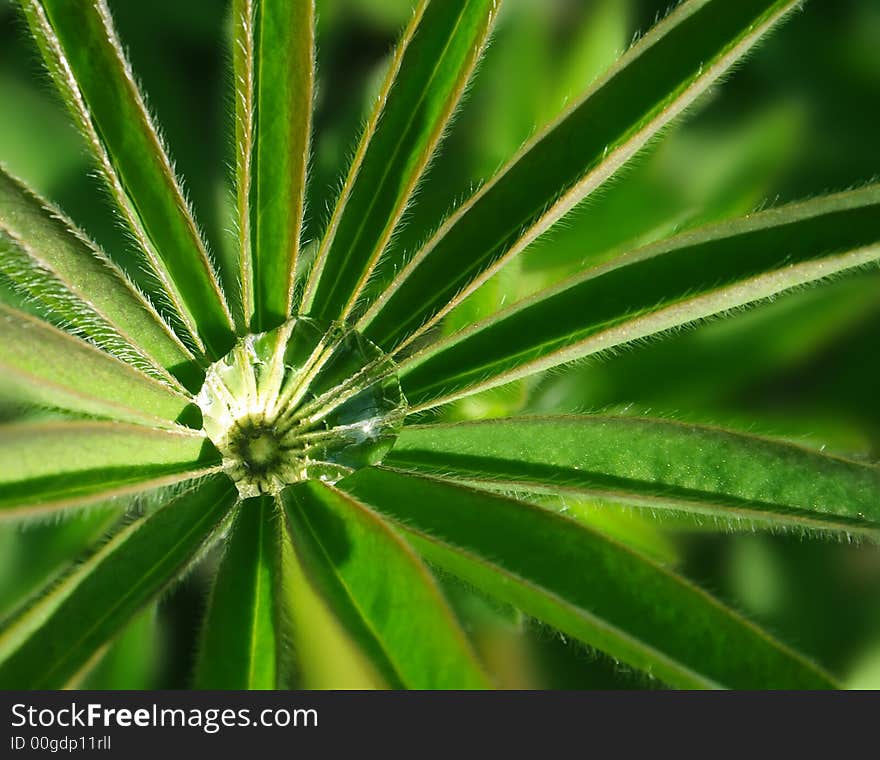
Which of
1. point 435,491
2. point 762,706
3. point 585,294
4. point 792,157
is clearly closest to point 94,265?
point 435,491

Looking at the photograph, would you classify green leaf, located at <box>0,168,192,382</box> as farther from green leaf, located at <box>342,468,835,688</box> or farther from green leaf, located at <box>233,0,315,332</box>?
green leaf, located at <box>342,468,835,688</box>

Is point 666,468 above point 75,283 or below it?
below

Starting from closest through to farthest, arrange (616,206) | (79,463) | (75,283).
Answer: (79,463), (75,283), (616,206)

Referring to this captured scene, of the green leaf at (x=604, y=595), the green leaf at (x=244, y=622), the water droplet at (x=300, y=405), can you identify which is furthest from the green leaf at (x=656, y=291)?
the green leaf at (x=244, y=622)

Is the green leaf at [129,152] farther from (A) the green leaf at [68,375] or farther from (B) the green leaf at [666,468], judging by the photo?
(B) the green leaf at [666,468]

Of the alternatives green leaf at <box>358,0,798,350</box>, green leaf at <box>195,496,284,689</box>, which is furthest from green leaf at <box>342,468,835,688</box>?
green leaf at <box>358,0,798,350</box>

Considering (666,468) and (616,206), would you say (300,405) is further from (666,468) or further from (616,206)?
(616,206)

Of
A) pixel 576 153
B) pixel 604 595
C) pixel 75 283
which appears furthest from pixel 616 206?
pixel 75 283
